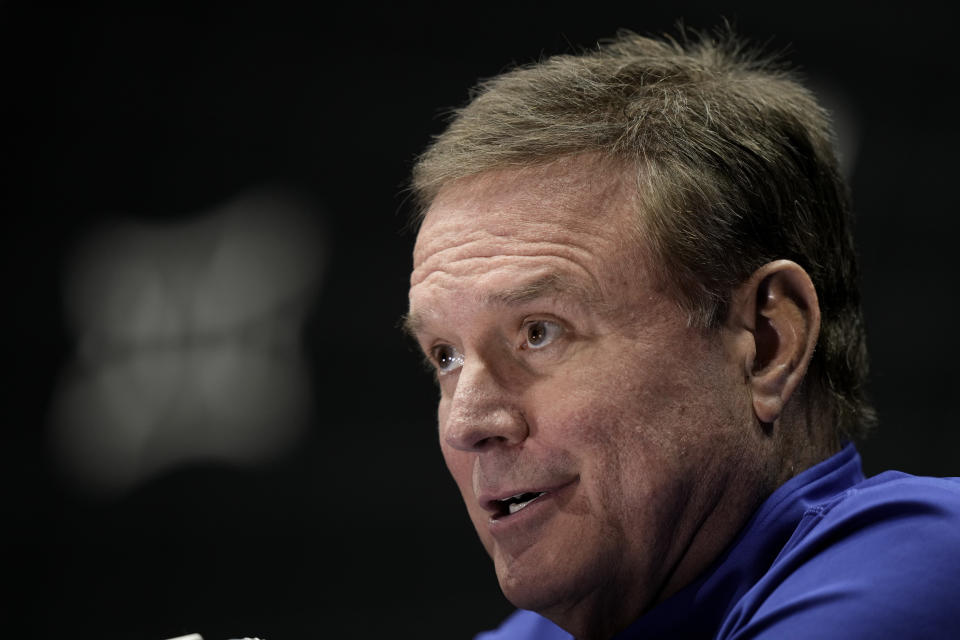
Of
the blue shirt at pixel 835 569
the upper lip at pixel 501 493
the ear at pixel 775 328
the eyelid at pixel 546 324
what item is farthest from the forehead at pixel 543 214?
the blue shirt at pixel 835 569

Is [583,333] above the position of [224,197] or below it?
below

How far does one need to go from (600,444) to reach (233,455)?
212 centimetres

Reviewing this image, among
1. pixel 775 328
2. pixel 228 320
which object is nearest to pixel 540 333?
pixel 775 328

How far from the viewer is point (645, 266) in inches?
66.0

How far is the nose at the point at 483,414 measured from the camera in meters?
1.64

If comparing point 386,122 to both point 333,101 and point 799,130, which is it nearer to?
point 333,101

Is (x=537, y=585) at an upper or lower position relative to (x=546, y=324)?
lower

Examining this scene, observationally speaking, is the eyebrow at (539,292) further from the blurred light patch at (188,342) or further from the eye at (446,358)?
the blurred light patch at (188,342)

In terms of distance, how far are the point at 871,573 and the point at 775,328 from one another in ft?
1.69

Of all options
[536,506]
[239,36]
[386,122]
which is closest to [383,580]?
[386,122]

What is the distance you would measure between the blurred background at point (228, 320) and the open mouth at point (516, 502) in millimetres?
1918

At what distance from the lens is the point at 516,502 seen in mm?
1724

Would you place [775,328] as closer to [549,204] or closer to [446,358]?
[549,204]

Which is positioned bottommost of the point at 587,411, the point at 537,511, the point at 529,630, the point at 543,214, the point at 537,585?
the point at 529,630
